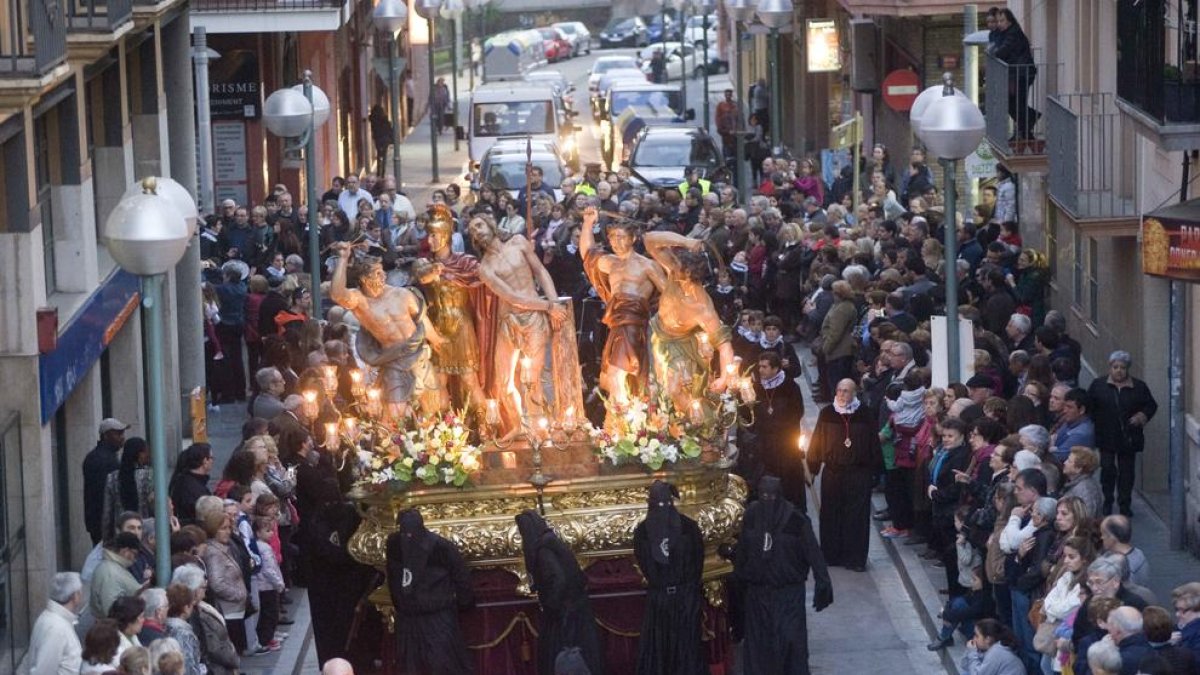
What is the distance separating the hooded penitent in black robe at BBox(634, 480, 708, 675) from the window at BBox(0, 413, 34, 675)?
4.41 meters

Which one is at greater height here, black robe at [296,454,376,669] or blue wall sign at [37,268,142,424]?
blue wall sign at [37,268,142,424]

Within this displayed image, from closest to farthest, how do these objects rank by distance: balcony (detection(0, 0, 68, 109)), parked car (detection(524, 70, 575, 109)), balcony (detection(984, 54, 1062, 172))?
balcony (detection(0, 0, 68, 109)), balcony (detection(984, 54, 1062, 172)), parked car (detection(524, 70, 575, 109))

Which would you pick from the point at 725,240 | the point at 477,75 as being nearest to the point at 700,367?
the point at 725,240

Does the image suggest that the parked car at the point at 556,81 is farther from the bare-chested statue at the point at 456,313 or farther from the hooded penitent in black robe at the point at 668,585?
the hooded penitent in black robe at the point at 668,585

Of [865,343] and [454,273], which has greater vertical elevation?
[454,273]

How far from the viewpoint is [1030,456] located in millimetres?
17391

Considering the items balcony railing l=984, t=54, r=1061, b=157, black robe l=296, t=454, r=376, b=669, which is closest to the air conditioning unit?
balcony railing l=984, t=54, r=1061, b=157

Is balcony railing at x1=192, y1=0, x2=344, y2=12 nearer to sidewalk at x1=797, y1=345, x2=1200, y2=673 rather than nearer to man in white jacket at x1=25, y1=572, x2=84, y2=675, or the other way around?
sidewalk at x1=797, y1=345, x2=1200, y2=673

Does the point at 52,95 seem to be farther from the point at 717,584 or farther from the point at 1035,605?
the point at 1035,605

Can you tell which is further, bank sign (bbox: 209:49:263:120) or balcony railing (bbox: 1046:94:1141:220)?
bank sign (bbox: 209:49:263:120)

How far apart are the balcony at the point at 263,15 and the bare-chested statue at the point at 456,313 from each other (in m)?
19.5

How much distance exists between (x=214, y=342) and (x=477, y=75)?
50854 millimetres

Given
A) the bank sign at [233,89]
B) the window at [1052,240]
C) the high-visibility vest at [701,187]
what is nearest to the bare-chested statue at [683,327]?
the window at [1052,240]

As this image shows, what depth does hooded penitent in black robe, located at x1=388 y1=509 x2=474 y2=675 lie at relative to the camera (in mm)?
16875
